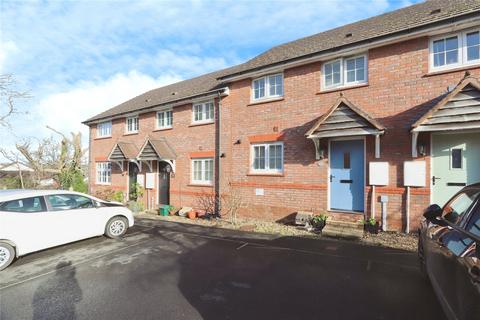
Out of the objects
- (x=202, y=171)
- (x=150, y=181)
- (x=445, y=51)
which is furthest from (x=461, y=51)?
(x=150, y=181)

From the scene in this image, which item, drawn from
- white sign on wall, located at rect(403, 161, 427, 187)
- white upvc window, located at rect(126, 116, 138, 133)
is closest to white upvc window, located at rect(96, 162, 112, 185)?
white upvc window, located at rect(126, 116, 138, 133)

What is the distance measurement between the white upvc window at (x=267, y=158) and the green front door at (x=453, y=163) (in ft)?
15.1

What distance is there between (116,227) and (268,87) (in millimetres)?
7135

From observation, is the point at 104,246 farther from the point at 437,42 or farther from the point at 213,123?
the point at 437,42

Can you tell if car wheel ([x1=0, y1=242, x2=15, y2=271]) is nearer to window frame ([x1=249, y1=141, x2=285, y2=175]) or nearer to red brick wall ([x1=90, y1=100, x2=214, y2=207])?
red brick wall ([x1=90, y1=100, x2=214, y2=207])

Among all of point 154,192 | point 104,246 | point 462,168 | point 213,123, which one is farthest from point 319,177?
point 154,192

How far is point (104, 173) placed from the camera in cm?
1788

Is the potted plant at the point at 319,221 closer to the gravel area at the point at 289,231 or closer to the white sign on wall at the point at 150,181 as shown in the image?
the gravel area at the point at 289,231

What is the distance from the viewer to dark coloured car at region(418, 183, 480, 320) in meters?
2.29

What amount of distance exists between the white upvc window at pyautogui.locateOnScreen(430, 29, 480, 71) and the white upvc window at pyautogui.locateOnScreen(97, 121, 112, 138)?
1678 cm

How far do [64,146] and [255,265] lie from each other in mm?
22703

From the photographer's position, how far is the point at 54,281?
505 centimetres

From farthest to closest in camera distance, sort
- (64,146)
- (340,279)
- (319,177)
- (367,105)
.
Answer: (64,146), (319,177), (367,105), (340,279)

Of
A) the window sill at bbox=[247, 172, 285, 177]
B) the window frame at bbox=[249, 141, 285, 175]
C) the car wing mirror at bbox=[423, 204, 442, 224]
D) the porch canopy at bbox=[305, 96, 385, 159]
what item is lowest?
the car wing mirror at bbox=[423, 204, 442, 224]
